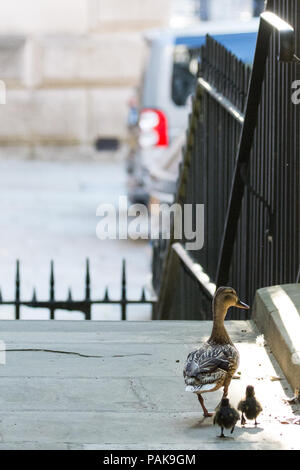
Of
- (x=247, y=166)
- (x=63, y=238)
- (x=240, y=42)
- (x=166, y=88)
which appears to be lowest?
(x=63, y=238)

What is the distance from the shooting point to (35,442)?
12.8 feet

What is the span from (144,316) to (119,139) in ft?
50.2

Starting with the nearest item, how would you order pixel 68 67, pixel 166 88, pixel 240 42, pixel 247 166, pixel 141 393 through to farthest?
1. pixel 141 393
2. pixel 247 166
3. pixel 240 42
4. pixel 166 88
5. pixel 68 67

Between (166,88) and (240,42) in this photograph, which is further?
(166,88)

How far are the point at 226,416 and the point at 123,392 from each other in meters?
0.77

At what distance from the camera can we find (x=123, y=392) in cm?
460

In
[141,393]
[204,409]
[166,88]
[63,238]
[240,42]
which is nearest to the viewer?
[204,409]

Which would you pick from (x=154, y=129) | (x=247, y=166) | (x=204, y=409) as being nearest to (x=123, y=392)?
(x=204, y=409)

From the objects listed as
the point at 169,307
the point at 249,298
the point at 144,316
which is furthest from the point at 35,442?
the point at 144,316

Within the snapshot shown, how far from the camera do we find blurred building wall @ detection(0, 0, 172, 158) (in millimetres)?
25391

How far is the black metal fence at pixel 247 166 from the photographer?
18.4 feet

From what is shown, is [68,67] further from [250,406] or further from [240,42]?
[250,406]

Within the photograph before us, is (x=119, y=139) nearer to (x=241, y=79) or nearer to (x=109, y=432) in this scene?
(x=241, y=79)

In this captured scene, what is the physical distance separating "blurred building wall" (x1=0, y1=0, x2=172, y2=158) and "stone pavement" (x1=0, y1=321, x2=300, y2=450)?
19630 millimetres
